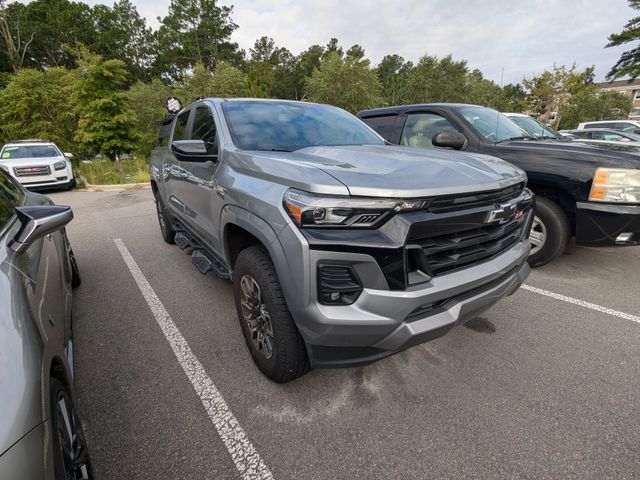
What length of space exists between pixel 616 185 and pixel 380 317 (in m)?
3.04

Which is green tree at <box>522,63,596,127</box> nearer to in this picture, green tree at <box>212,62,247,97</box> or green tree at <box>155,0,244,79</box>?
green tree at <box>212,62,247,97</box>

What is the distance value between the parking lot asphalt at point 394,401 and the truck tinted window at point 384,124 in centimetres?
276

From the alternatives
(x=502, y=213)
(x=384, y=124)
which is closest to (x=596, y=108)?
(x=384, y=124)

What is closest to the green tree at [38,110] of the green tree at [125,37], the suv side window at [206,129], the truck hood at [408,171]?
the suv side window at [206,129]

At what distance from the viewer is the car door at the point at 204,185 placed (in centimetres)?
256

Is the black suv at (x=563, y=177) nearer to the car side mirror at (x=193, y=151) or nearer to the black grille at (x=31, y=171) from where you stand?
the car side mirror at (x=193, y=151)

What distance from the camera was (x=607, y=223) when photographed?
3148 millimetres

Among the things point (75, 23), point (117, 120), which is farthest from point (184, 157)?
point (75, 23)

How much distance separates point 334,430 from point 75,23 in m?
54.8

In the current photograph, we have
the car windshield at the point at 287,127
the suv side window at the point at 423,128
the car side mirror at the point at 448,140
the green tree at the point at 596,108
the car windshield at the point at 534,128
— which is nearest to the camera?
the car windshield at the point at 287,127

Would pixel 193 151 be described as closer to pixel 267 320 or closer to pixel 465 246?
pixel 267 320

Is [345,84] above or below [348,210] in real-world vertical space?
above

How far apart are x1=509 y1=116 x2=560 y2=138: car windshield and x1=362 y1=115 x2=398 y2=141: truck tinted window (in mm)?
1731

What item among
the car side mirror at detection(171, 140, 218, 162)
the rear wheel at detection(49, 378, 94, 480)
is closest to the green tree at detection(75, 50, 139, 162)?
the car side mirror at detection(171, 140, 218, 162)
